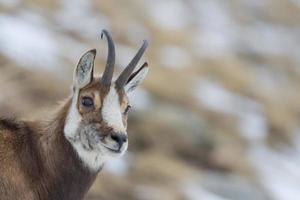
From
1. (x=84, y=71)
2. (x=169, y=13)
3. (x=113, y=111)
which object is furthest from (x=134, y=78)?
(x=169, y=13)

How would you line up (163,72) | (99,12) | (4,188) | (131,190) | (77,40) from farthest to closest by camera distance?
1. (99,12)
2. (163,72)
3. (77,40)
4. (131,190)
5. (4,188)

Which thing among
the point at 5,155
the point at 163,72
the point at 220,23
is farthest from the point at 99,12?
the point at 5,155

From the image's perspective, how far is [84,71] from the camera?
9289 mm

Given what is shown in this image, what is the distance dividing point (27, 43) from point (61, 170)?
1272 cm

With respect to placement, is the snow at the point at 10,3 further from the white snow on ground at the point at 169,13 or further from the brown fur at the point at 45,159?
the brown fur at the point at 45,159

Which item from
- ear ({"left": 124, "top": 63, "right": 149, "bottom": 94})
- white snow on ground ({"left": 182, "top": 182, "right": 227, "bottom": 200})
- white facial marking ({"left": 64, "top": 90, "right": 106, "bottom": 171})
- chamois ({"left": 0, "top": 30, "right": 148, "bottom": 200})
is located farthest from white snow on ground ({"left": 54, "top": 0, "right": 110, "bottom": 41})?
white facial marking ({"left": 64, "top": 90, "right": 106, "bottom": 171})

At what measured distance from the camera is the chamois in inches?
344

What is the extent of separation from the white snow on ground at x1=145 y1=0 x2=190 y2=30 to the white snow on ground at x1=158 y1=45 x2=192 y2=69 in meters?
2.04

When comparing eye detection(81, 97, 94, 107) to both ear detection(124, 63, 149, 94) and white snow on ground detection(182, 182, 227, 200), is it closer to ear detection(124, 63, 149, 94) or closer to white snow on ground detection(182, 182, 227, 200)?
ear detection(124, 63, 149, 94)

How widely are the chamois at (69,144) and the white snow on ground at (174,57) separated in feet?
61.2

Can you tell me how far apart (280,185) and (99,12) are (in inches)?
388

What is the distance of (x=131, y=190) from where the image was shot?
17.8 meters

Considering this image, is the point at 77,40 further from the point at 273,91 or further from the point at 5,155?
the point at 5,155

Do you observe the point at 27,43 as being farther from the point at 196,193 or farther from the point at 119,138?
the point at 119,138
